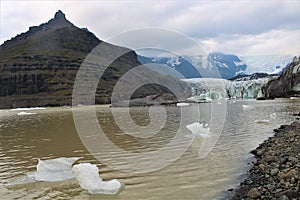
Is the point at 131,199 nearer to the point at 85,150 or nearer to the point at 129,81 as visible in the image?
the point at 85,150

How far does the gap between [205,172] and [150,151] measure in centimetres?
535

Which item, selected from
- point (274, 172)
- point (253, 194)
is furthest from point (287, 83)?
point (253, 194)

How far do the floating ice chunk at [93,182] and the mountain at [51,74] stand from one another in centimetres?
10166

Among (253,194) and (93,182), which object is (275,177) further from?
(93,182)

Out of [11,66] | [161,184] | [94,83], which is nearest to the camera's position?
[161,184]

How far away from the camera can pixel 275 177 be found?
409 inches

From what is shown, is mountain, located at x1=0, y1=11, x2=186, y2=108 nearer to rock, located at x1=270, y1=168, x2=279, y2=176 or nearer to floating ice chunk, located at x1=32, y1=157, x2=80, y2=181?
floating ice chunk, located at x1=32, y1=157, x2=80, y2=181

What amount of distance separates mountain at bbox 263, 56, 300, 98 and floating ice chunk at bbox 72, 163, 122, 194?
84599 millimetres

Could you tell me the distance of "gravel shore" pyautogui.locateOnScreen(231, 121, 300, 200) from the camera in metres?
8.87

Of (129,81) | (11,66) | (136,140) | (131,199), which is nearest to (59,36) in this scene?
(11,66)

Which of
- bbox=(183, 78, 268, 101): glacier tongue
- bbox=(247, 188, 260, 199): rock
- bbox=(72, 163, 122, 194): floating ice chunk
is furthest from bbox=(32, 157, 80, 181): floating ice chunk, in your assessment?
bbox=(183, 78, 268, 101): glacier tongue

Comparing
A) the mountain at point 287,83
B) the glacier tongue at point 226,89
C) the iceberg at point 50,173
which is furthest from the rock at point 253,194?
the glacier tongue at point 226,89

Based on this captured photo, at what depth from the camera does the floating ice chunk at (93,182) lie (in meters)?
10.4

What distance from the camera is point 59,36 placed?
178m
